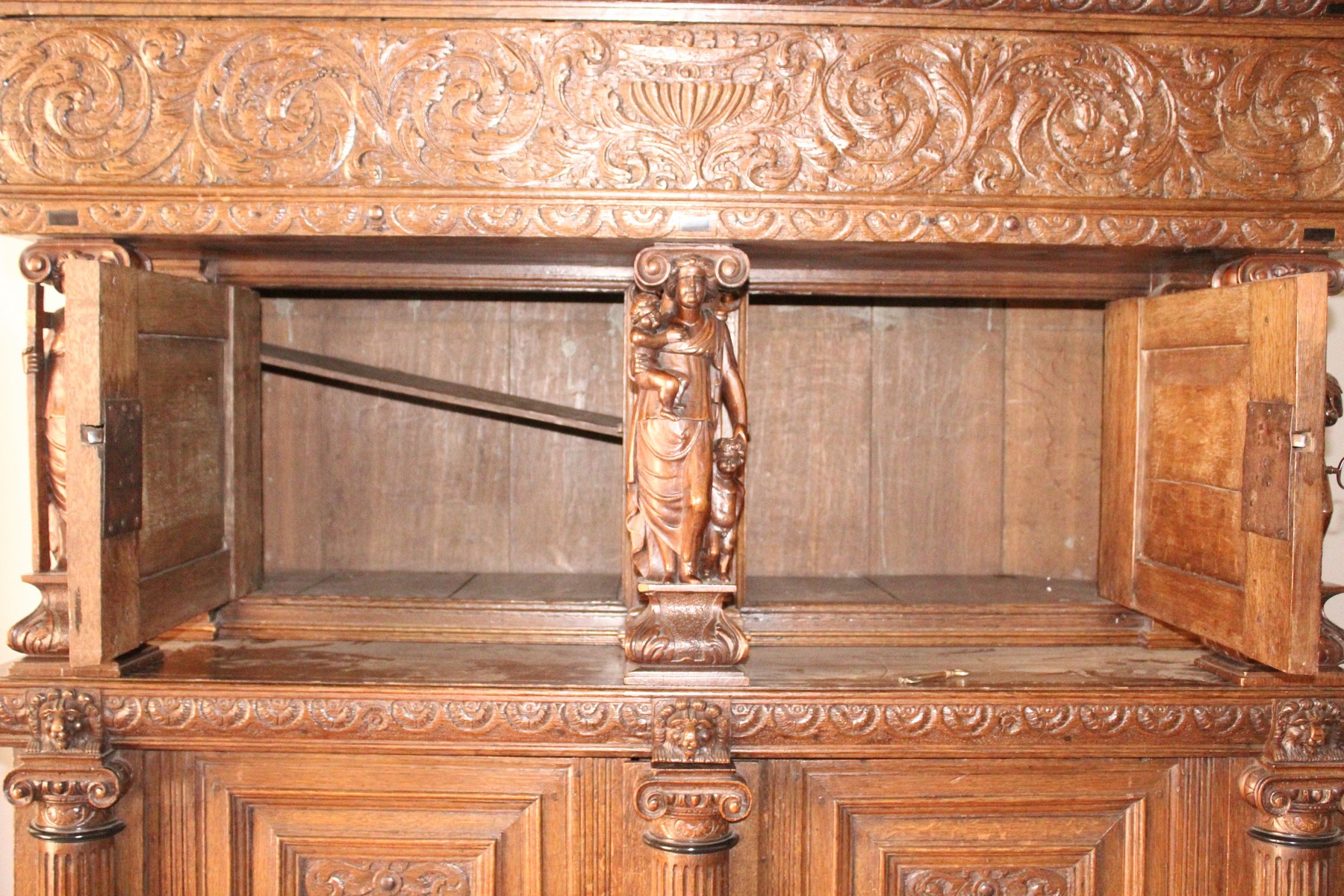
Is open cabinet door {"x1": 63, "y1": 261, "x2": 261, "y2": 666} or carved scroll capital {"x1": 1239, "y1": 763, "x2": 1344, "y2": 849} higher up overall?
open cabinet door {"x1": 63, "y1": 261, "x2": 261, "y2": 666}

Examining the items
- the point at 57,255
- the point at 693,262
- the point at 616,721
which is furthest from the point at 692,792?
the point at 57,255

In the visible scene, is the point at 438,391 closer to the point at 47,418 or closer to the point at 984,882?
the point at 47,418

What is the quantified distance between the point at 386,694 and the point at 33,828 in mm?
624

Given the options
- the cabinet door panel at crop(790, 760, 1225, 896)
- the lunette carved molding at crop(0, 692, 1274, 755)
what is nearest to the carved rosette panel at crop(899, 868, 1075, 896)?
the cabinet door panel at crop(790, 760, 1225, 896)

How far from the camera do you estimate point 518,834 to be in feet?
6.31

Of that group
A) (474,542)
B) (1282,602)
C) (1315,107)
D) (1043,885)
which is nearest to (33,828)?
(474,542)

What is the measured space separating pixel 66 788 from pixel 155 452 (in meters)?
0.57

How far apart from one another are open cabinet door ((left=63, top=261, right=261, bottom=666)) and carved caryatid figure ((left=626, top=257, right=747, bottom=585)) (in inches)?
31.3

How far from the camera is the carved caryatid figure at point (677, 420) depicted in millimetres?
1894

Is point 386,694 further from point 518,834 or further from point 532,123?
point 532,123

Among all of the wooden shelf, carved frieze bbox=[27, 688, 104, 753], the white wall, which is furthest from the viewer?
the white wall

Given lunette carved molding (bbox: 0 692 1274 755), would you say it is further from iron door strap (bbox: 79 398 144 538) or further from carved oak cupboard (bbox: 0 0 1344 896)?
iron door strap (bbox: 79 398 144 538)

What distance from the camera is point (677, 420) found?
1.90 metres

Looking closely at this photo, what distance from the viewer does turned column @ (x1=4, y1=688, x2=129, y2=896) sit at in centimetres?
183
